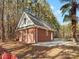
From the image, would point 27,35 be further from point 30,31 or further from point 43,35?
point 43,35

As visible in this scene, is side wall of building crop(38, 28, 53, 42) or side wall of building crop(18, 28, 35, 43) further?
side wall of building crop(38, 28, 53, 42)

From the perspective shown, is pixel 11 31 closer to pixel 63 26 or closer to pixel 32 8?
pixel 32 8

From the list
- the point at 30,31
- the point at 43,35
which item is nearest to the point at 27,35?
the point at 30,31

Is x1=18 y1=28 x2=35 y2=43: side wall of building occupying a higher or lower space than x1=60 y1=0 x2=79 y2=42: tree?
lower

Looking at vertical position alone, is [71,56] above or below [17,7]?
below

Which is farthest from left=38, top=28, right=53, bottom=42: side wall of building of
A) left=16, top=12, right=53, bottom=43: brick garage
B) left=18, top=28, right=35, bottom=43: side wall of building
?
left=18, top=28, right=35, bottom=43: side wall of building

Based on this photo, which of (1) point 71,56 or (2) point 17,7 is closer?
(1) point 71,56

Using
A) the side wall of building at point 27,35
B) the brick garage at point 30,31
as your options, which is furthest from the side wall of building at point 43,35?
the side wall of building at point 27,35

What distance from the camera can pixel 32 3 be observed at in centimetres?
4741

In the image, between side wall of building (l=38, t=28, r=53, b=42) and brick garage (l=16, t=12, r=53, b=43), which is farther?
side wall of building (l=38, t=28, r=53, b=42)

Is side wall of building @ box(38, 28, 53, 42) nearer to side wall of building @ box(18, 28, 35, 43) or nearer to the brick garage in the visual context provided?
the brick garage

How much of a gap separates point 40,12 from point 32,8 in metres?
3.36

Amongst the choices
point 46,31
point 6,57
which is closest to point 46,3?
point 46,31

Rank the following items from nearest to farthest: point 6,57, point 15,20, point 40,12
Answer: point 6,57, point 15,20, point 40,12
